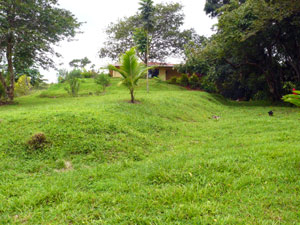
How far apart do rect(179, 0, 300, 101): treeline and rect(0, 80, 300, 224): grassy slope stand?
761 cm

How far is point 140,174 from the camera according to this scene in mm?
3969

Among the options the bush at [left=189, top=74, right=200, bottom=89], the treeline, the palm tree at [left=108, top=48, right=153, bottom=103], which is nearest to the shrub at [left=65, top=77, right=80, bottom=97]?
the palm tree at [left=108, top=48, right=153, bottom=103]

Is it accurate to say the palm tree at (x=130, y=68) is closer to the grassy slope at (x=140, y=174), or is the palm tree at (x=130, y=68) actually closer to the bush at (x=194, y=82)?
the grassy slope at (x=140, y=174)

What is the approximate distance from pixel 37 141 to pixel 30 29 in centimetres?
1042

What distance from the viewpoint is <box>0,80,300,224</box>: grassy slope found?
9.01ft

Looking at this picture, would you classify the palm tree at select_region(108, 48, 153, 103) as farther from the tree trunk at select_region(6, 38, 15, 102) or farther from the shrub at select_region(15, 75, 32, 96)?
the shrub at select_region(15, 75, 32, 96)

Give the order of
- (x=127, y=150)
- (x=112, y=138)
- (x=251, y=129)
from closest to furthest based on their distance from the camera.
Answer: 1. (x=127, y=150)
2. (x=112, y=138)
3. (x=251, y=129)

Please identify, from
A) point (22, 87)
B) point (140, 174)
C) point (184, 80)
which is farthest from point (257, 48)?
point (22, 87)

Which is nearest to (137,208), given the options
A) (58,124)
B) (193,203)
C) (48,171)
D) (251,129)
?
(193,203)

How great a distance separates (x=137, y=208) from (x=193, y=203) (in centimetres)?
73

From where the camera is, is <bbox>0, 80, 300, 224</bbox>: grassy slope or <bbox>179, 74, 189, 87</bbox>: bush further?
<bbox>179, 74, 189, 87</bbox>: bush

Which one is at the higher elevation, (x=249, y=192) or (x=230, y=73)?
(x=230, y=73)

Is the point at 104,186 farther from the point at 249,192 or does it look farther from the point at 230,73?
the point at 230,73

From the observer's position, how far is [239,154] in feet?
14.8
